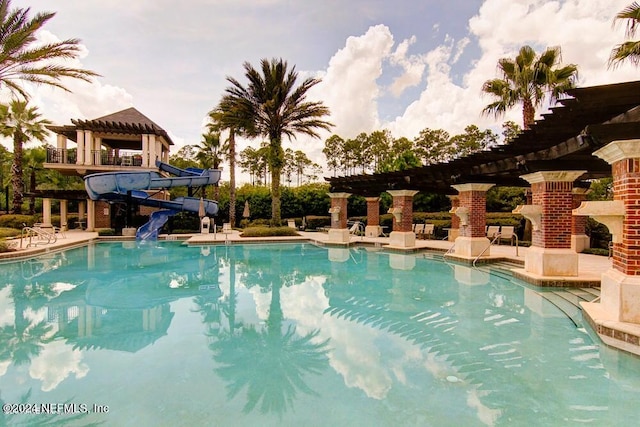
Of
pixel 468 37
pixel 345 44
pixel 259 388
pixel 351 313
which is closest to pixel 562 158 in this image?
pixel 351 313

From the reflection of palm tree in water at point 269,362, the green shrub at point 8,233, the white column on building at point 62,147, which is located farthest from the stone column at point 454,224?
the white column on building at point 62,147

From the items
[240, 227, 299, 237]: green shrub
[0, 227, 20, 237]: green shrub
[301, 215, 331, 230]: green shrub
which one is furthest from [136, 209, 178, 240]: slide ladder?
[301, 215, 331, 230]: green shrub

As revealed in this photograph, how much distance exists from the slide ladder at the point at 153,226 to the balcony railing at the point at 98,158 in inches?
223

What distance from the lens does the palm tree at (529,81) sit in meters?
13.8

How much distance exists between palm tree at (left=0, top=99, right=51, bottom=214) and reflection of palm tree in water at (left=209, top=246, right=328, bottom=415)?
89.8 ft

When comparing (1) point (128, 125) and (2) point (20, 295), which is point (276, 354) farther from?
(1) point (128, 125)

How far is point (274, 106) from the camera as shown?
19.6 m

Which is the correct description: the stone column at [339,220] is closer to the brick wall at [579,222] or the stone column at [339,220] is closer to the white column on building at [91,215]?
the brick wall at [579,222]

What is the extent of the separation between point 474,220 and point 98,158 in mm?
25597

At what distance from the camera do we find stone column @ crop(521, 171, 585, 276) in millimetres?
8148

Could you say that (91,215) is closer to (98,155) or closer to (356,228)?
(98,155)

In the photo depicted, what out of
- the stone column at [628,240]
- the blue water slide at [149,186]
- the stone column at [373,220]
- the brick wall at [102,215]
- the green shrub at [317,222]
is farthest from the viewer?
the green shrub at [317,222]

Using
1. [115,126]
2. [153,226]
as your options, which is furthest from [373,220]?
[115,126]

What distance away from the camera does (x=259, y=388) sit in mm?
3555
